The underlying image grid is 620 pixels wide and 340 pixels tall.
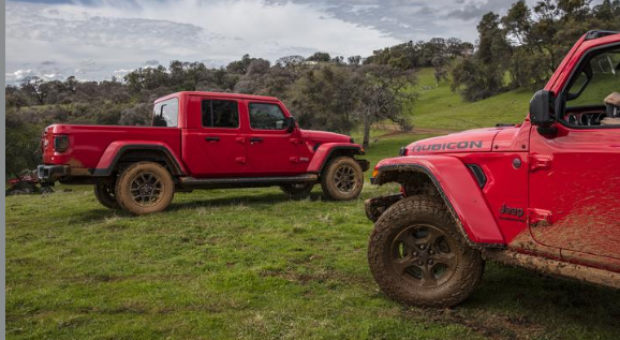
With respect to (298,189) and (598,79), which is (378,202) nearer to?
(598,79)

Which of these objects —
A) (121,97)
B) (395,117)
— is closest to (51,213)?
(395,117)

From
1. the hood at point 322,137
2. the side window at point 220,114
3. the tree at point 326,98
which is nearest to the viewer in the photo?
the side window at point 220,114

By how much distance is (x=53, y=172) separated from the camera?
6.95 m

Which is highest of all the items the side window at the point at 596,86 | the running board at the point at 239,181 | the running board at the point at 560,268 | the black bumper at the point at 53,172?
the side window at the point at 596,86

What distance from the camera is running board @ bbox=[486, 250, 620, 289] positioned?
9.53 ft

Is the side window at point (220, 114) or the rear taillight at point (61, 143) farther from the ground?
the side window at point (220, 114)

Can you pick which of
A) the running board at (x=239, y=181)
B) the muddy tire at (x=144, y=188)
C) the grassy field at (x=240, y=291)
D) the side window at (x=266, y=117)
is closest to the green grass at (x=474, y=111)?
the running board at (x=239, y=181)

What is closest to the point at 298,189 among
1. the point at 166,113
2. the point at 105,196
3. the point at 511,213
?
the point at 166,113

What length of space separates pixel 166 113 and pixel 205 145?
3.71 ft

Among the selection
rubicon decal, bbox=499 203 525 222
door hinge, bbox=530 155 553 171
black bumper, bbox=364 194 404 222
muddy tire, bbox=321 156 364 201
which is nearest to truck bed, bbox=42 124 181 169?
muddy tire, bbox=321 156 364 201

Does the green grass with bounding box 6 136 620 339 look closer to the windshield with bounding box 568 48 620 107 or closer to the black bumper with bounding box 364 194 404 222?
the black bumper with bounding box 364 194 404 222

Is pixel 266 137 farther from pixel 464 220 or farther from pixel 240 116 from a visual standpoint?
pixel 464 220

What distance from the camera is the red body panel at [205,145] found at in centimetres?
720

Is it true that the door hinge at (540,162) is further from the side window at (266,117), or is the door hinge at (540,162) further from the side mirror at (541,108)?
the side window at (266,117)
